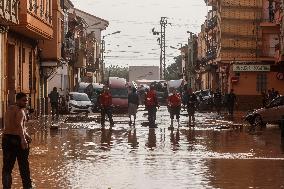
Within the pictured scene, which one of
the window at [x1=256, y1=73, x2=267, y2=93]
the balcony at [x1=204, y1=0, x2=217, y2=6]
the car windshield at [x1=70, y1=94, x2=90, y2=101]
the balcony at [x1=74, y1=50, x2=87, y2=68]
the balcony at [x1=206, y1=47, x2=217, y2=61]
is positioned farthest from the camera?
the balcony at [x1=74, y1=50, x2=87, y2=68]

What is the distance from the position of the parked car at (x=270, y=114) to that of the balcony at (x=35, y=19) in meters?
10.7

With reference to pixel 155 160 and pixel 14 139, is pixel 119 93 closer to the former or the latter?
pixel 155 160

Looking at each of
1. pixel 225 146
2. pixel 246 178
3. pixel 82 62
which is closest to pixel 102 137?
pixel 225 146

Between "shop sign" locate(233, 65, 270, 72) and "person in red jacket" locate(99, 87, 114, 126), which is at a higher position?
"shop sign" locate(233, 65, 270, 72)

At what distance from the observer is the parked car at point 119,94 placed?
56.2 meters

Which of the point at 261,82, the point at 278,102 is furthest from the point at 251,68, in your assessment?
the point at 278,102

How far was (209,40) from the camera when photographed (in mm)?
93562

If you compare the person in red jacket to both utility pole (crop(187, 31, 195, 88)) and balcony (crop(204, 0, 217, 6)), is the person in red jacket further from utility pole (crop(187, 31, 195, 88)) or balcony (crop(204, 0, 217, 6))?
utility pole (crop(187, 31, 195, 88))

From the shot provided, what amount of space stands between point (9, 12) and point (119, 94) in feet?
81.6

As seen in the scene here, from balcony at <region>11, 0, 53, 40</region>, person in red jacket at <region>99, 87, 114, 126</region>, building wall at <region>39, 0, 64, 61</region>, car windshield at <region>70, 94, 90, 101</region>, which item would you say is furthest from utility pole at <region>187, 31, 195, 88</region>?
person in red jacket at <region>99, 87, 114, 126</region>

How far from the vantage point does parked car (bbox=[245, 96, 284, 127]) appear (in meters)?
36.6

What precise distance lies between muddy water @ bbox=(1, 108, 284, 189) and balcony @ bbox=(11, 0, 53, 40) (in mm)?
6496

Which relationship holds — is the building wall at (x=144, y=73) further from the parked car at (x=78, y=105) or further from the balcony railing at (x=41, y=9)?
the balcony railing at (x=41, y=9)

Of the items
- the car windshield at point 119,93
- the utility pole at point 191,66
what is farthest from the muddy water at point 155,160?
the utility pole at point 191,66
